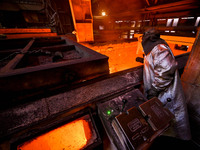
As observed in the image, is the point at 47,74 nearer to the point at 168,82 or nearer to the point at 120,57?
the point at 168,82

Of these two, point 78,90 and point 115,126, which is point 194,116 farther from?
point 78,90

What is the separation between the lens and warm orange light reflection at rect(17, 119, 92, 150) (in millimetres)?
1160

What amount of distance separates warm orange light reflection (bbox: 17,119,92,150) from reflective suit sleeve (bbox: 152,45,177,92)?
1.70m

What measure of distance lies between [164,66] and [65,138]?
7.14ft

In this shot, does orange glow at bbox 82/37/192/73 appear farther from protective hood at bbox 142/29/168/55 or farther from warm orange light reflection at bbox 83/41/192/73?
protective hood at bbox 142/29/168/55

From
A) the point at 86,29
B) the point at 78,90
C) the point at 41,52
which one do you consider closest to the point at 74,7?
the point at 86,29

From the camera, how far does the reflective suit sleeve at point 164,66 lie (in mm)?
1524

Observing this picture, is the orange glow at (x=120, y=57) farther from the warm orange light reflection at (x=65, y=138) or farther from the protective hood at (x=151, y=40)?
the warm orange light reflection at (x=65, y=138)

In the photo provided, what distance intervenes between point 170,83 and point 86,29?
189 inches

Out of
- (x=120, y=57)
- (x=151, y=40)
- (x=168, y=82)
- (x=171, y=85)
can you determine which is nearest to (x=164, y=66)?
(x=168, y=82)

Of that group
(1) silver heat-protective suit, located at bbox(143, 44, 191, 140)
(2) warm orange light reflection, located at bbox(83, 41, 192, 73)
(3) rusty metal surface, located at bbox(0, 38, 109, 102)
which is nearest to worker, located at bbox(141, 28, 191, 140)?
(1) silver heat-protective suit, located at bbox(143, 44, 191, 140)

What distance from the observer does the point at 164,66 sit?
1.56 m

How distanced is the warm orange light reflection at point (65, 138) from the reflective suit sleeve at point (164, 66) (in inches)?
67.1

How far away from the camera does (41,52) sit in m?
2.26
